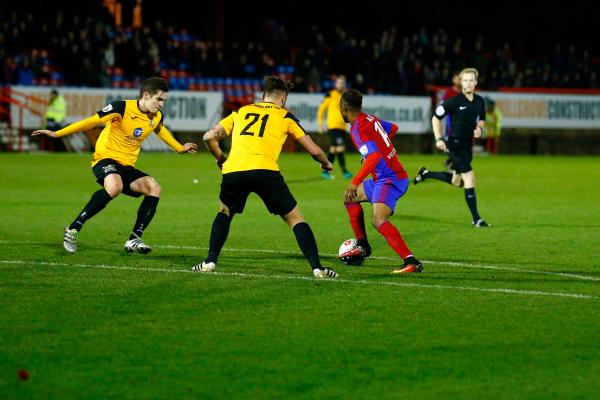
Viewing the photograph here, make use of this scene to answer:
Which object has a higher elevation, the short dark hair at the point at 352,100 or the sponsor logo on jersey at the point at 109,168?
the short dark hair at the point at 352,100

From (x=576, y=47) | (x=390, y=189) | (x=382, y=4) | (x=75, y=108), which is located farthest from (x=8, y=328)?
(x=576, y=47)

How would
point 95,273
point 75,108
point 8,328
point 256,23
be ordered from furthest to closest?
point 256,23 → point 75,108 → point 95,273 → point 8,328

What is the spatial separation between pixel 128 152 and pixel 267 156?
8.43 feet

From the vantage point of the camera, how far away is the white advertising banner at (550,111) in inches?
1513

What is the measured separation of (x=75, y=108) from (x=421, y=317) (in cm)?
2578

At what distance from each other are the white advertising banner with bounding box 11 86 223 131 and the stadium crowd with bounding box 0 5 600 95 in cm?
52

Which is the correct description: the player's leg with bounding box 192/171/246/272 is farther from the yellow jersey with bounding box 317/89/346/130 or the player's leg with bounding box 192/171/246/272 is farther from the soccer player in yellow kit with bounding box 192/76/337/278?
the yellow jersey with bounding box 317/89/346/130

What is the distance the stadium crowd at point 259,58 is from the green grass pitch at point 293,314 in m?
18.4

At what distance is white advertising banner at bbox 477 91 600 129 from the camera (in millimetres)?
38438

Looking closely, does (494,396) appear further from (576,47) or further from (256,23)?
(576,47)

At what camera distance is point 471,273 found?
1018cm

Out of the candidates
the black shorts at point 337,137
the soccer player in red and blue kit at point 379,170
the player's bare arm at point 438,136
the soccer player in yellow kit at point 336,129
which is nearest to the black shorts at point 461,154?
the player's bare arm at point 438,136

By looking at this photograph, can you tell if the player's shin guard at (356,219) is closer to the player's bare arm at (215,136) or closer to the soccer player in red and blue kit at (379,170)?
the soccer player in red and blue kit at (379,170)

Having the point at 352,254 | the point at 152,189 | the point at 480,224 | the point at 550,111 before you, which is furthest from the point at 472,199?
the point at 550,111
